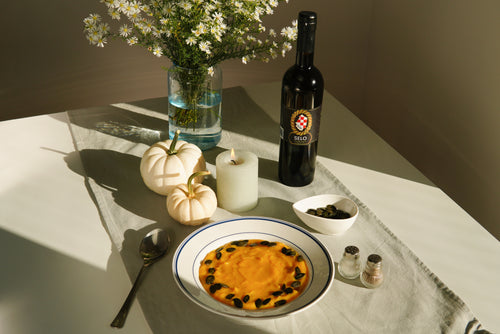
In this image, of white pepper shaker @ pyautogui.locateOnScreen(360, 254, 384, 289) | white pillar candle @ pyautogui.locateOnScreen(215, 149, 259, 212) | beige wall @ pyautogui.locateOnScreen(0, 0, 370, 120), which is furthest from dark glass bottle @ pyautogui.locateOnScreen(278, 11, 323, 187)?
beige wall @ pyautogui.locateOnScreen(0, 0, 370, 120)

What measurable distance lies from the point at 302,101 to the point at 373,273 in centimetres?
38

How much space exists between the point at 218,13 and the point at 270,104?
53 centimetres

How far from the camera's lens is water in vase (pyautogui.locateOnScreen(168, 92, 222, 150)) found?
1268mm

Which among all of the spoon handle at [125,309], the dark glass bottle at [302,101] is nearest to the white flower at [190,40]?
the dark glass bottle at [302,101]

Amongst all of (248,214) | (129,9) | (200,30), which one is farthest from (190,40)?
(248,214)

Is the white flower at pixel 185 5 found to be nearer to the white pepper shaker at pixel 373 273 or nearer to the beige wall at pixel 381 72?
the white pepper shaker at pixel 373 273

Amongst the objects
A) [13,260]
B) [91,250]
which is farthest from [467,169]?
[13,260]

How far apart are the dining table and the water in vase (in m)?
0.05

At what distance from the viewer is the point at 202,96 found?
49.3 inches

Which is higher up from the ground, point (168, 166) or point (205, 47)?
point (205, 47)

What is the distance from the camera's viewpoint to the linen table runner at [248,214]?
0.86m

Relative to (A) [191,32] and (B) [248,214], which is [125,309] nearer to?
(B) [248,214]

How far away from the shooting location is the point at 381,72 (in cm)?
249

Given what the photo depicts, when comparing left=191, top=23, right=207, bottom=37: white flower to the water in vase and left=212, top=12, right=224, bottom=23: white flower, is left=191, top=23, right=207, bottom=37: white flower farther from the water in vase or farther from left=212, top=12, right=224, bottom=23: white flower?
the water in vase
